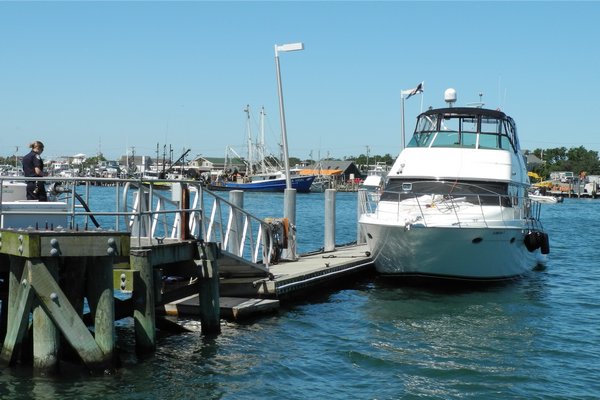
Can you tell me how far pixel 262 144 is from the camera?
114938 millimetres

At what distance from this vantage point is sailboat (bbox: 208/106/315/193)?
103m

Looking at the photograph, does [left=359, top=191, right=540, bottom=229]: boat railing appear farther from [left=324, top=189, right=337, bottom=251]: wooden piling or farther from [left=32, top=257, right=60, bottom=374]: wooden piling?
[left=32, top=257, right=60, bottom=374]: wooden piling

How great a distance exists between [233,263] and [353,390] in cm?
498

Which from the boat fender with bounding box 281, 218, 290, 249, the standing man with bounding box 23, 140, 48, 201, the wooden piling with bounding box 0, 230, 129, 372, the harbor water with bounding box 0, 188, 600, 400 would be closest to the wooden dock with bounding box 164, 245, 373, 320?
the harbor water with bounding box 0, 188, 600, 400

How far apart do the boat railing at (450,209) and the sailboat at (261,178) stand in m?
79.3

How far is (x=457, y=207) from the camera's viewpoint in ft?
64.9

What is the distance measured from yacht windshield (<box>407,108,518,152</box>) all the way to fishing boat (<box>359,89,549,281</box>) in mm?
29

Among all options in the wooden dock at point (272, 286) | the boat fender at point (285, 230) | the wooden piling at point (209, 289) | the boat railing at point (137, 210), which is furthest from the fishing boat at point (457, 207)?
the wooden piling at point (209, 289)

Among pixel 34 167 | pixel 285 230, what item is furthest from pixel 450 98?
pixel 34 167

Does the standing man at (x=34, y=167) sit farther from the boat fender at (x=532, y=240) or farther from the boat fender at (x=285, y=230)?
the boat fender at (x=532, y=240)

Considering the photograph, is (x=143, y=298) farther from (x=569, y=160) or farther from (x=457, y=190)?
(x=569, y=160)

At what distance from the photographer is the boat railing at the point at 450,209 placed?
19141 mm

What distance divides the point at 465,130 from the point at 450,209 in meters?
4.04

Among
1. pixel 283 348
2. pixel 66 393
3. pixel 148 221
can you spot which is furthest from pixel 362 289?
pixel 66 393
